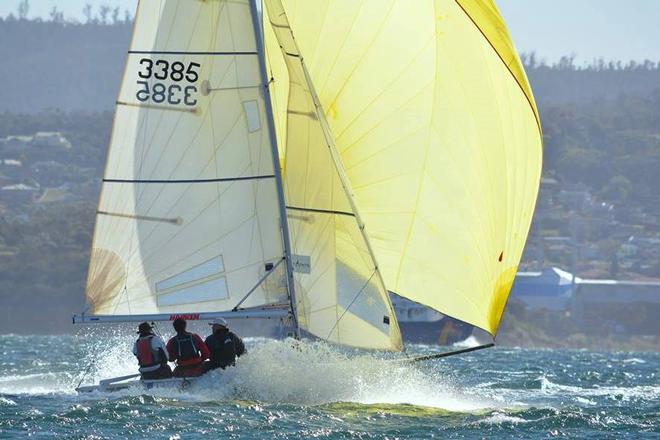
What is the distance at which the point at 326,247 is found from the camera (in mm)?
17438

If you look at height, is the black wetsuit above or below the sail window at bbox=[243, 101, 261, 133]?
below

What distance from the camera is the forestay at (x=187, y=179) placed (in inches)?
674

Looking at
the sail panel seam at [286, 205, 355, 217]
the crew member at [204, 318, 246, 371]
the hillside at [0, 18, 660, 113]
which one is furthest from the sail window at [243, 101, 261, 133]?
the hillside at [0, 18, 660, 113]

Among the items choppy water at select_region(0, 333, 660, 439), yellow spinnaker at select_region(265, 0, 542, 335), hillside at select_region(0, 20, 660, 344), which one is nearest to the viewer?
choppy water at select_region(0, 333, 660, 439)

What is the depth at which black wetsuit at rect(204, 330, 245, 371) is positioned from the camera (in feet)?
55.3

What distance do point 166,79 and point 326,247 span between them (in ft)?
7.95

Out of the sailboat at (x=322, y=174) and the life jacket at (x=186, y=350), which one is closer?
the life jacket at (x=186, y=350)

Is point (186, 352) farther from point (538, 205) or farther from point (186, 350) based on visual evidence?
point (538, 205)

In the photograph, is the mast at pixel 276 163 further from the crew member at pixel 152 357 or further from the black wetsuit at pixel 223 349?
the crew member at pixel 152 357

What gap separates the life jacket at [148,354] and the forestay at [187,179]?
17.4 inches

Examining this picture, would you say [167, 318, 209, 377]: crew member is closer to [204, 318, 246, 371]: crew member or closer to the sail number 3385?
[204, 318, 246, 371]: crew member

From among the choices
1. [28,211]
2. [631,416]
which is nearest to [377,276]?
[631,416]

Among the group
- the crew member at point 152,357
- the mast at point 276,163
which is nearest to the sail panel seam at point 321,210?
the mast at point 276,163

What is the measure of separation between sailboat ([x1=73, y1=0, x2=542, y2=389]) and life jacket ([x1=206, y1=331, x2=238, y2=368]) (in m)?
0.28
